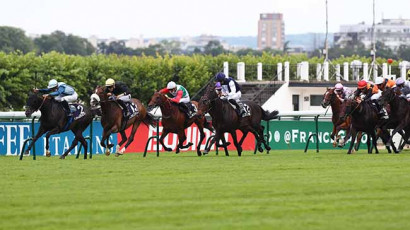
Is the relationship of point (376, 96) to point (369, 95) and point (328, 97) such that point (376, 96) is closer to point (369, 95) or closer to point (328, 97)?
point (369, 95)

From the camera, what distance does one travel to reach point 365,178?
55.1ft

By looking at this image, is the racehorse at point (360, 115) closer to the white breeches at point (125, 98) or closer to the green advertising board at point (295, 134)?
the white breeches at point (125, 98)

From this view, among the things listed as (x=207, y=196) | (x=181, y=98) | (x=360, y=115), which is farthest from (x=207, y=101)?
(x=207, y=196)

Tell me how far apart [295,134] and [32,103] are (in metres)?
10.5

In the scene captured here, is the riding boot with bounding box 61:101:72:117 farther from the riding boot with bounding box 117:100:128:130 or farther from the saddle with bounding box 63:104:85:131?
the riding boot with bounding box 117:100:128:130

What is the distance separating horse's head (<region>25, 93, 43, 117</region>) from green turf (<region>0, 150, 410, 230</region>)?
3.84 meters

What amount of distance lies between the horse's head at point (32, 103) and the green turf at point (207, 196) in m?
3.84

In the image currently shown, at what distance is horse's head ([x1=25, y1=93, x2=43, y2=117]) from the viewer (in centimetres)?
2427

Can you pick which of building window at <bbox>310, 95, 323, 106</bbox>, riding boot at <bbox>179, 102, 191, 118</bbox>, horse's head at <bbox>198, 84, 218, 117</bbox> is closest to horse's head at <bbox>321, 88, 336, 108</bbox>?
riding boot at <bbox>179, 102, 191, 118</bbox>

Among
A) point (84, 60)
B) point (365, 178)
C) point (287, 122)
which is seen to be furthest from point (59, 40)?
point (365, 178)

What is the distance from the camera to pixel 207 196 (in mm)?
14164

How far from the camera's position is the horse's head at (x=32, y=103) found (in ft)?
79.6

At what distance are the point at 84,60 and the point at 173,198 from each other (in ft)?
155

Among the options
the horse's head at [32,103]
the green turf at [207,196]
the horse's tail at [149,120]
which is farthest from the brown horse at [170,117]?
the green turf at [207,196]
